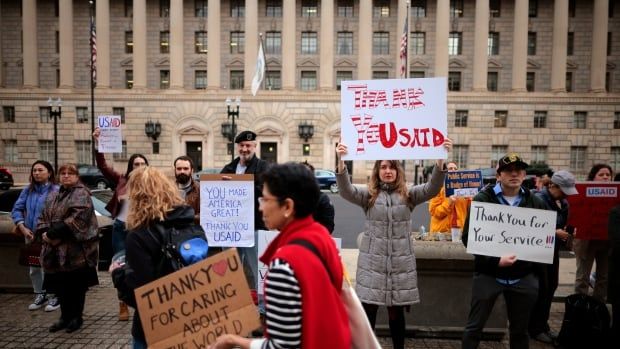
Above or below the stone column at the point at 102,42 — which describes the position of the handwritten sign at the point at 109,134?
below

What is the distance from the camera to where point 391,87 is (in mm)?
4348

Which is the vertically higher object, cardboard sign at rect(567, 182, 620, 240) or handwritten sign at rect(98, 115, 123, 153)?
handwritten sign at rect(98, 115, 123, 153)

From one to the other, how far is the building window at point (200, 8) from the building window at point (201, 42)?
188cm

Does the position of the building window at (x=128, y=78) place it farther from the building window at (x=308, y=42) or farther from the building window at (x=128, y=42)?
the building window at (x=308, y=42)

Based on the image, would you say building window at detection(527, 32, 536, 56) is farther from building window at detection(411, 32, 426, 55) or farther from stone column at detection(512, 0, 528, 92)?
building window at detection(411, 32, 426, 55)

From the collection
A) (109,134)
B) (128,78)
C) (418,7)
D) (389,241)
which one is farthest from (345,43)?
(389,241)

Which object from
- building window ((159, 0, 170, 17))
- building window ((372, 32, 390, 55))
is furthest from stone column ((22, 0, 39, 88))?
building window ((372, 32, 390, 55))

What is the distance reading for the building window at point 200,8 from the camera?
139 feet

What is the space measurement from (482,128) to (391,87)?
128 ft

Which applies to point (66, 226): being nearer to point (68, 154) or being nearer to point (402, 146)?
point (402, 146)

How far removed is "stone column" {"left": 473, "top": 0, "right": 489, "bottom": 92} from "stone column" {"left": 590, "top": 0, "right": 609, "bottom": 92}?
11.0 meters

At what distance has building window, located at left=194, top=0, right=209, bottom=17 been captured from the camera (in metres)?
42.4

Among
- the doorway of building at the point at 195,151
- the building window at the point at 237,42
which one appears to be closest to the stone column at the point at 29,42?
the doorway of building at the point at 195,151

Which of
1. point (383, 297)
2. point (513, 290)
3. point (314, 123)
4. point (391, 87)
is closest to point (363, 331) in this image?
point (383, 297)
